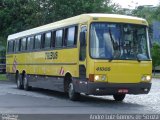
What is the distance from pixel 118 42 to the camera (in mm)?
18625

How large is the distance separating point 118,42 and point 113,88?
5.49 feet

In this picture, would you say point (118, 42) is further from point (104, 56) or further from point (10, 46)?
point (10, 46)

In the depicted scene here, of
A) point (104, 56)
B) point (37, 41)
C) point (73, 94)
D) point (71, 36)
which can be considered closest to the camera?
point (104, 56)

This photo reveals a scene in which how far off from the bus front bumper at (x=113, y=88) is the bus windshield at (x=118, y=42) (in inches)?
37.2

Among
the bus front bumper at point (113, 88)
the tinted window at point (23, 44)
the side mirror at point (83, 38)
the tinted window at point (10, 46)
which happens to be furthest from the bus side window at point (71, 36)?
the tinted window at point (10, 46)

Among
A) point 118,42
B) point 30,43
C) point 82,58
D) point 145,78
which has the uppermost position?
point 30,43

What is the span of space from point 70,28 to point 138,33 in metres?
2.98

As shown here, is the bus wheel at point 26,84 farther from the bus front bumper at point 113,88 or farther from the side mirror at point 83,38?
the bus front bumper at point 113,88

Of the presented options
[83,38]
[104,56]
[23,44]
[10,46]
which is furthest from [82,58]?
[10,46]

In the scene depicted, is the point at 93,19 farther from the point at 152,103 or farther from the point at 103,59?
the point at 152,103

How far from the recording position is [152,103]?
19.6m

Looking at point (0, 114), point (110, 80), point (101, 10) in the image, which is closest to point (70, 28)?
point (110, 80)

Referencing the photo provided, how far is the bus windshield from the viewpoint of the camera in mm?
18391

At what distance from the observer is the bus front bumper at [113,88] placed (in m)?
18.1
